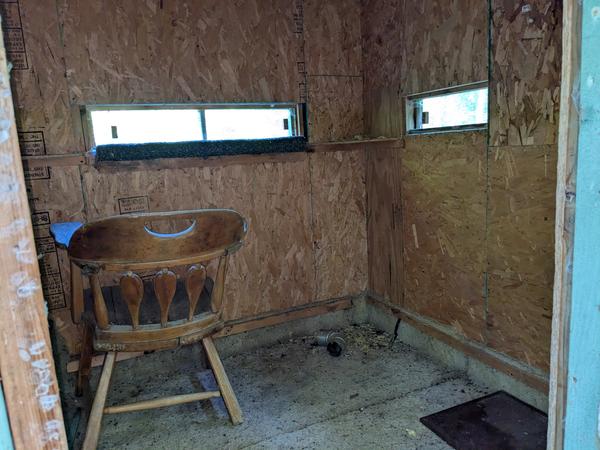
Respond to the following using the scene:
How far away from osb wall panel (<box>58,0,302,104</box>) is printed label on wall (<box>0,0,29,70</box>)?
17cm

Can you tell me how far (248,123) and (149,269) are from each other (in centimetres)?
122

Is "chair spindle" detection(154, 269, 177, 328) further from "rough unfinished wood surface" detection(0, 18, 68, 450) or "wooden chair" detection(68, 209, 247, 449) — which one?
"rough unfinished wood surface" detection(0, 18, 68, 450)

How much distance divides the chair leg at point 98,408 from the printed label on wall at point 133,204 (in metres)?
0.79

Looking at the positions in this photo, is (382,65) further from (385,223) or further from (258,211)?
(258,211)

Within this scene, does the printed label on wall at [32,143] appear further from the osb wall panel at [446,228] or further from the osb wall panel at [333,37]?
the osb wall panel at [446,228]

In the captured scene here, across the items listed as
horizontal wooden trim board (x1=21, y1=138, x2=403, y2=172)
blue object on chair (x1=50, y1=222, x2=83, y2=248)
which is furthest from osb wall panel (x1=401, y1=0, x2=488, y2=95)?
blue object on chair (x1=50, y1=222, x2=83, y2=248)

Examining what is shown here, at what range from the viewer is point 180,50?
2266 millimetres

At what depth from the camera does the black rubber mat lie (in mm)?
1725

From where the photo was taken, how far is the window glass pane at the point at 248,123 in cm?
242

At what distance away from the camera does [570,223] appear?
2.35ft

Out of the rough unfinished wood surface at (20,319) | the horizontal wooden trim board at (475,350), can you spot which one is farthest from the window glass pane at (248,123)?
the rough unfinished wood surface at (20,319)

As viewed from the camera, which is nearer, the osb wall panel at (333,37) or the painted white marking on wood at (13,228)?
the painted white marking on wood at (13,228)

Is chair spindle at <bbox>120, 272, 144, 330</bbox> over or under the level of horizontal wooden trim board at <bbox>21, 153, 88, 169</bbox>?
under

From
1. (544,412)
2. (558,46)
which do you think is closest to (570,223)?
(558,46)
